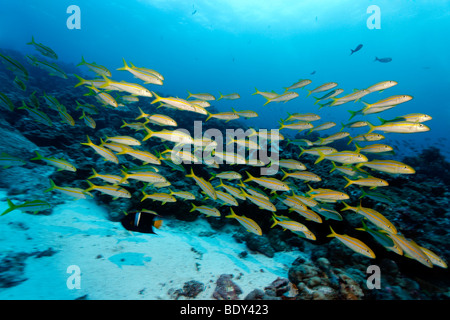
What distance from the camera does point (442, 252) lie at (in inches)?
132

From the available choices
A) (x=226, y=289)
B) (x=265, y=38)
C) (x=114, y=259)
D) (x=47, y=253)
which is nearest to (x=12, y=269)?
(x=47, y=253)

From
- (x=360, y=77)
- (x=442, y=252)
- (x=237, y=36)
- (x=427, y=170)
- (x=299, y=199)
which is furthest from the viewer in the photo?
(x=360, y=77)

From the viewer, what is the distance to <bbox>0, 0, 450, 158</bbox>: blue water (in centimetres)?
3469

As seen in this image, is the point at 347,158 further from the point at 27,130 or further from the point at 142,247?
the point at 27,130

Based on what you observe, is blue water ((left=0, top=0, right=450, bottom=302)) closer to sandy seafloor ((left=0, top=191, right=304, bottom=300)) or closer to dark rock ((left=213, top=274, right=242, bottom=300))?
sandy seafloor ((left=0, top=191, right=304, bottom=300))

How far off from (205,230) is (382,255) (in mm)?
4225

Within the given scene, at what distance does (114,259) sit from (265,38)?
63018 mm

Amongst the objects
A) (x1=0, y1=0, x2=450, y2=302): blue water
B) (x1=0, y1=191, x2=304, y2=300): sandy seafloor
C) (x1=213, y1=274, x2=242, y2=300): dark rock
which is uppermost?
(x1=0, y1=0, x2=450, y2=302): blue water

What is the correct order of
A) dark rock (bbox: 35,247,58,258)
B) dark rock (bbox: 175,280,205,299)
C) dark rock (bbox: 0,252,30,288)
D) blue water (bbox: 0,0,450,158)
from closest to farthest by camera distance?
dark rock (bbox: 0,252,30,288)
dark rock (bbox: 175,280,205,299)
dark rock (bbox: 35,247,58,258)
blue water (bbox: 0,0,450,158)

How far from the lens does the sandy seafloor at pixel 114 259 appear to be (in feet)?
9.19

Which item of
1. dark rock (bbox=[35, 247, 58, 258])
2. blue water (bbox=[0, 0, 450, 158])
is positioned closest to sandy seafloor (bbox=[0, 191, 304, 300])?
dark rock (bbox=[35, 247, 58, 258])

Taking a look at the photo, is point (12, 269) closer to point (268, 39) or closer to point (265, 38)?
point (265, 38)

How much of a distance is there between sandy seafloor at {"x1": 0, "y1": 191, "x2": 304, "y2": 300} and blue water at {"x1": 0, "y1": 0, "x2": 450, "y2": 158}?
27451mm
